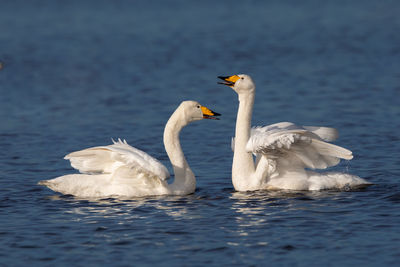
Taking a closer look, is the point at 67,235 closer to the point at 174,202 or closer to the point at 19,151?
the point at 174,202

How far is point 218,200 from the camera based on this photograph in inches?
500

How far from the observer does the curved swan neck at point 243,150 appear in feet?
43.4

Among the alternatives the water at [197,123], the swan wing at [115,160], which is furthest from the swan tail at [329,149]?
the swan wing at [115,160]

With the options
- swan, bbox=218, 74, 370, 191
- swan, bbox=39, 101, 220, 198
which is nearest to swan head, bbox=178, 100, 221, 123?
swan, bbox=39, 101, 220, 198

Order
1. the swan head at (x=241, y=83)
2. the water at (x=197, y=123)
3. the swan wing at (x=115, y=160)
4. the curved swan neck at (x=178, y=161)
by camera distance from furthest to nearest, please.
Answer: the swan head at (x=241, y=83) < the curved swan neck at (x=178, y=161) < the swan wing at (x=115, y=160) < the water at (x=197, y=123)

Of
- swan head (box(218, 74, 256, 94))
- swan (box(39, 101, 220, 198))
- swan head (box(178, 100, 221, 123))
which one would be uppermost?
swan head (box(218, 74, 256, 94))

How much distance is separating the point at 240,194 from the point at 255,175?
0.43m

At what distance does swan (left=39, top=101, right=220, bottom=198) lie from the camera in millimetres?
12500

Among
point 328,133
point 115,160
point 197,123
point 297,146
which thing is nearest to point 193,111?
point 115,160

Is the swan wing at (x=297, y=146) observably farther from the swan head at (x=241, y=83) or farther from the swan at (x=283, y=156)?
the swan head at (x=241, y=83)

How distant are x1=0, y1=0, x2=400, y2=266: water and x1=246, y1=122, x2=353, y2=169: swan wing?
61 cm

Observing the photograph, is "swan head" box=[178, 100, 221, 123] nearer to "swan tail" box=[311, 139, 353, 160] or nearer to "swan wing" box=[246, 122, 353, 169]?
"swan wing" box=[246, 122, 353, 169]

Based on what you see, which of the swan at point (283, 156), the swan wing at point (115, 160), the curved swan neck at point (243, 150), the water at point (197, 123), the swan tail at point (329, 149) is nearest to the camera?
the water at point (197, 123)

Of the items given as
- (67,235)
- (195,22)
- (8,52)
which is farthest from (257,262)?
(195,22)
